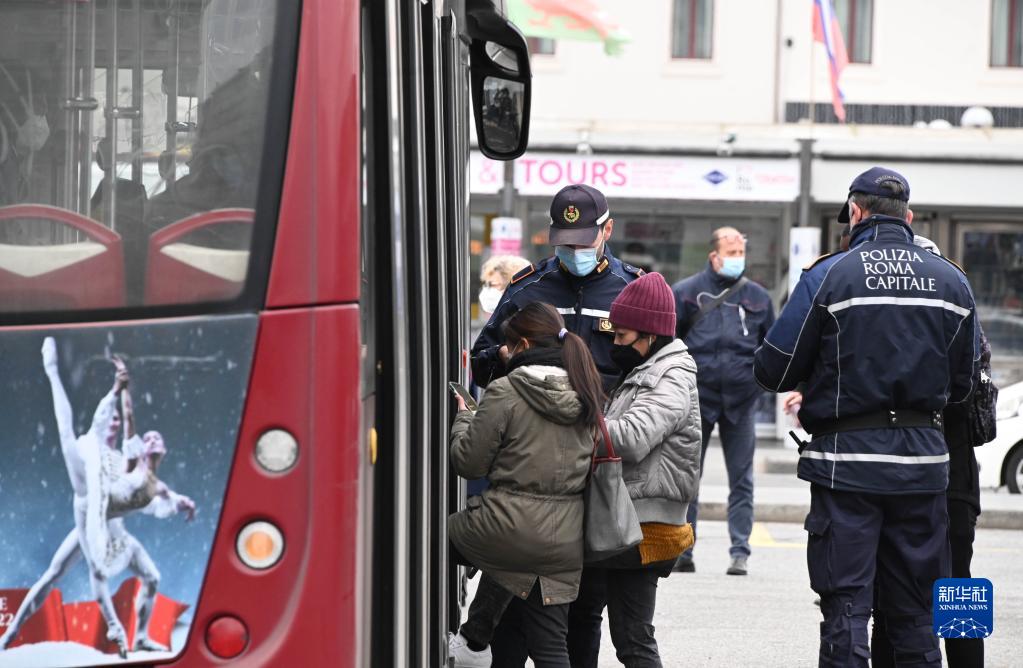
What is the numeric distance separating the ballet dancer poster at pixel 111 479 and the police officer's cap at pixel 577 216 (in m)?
2.52

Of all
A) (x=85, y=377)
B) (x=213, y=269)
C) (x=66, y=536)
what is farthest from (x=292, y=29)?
(x=66, y=536)

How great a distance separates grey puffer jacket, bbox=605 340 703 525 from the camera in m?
5.15

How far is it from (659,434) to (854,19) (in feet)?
52.9

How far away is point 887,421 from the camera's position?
518cm

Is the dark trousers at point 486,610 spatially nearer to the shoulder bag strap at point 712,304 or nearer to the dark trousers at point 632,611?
the dark trousers at point 632,611

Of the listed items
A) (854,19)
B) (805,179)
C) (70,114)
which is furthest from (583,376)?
(854,19)

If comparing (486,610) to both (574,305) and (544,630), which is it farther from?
(574,305)

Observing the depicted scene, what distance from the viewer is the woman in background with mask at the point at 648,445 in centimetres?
520

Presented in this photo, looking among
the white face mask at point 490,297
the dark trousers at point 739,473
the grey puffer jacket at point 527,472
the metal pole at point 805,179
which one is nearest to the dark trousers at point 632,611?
the grey puffer jacket at point 527,472

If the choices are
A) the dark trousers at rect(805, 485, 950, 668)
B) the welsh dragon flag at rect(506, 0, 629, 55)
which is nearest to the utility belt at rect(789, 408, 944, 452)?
the dark trousers at rect(805, 485, 950, 668)

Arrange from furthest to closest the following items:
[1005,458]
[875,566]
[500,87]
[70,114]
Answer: [1005,458] < [500,87] < [875,566] < [70,114]

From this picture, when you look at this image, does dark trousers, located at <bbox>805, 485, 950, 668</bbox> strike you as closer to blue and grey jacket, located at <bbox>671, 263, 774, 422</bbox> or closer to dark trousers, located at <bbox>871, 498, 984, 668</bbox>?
dark trousers, located at <bbox>871, 498, 984, 668</bbox>

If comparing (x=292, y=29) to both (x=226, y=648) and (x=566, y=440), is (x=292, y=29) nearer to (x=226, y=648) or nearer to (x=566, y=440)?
(x=226, y=648)

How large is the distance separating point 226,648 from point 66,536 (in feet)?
1.42
